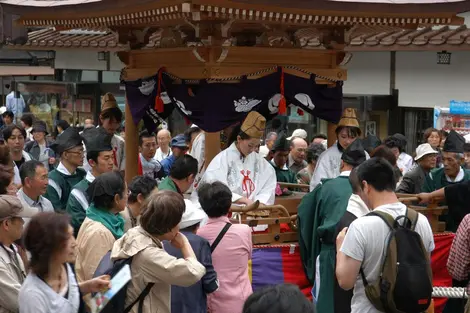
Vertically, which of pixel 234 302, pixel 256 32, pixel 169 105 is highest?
pixel 256 32

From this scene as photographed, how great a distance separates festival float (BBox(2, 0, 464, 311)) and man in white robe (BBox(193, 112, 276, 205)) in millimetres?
412

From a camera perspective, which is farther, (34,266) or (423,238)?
(423,238)

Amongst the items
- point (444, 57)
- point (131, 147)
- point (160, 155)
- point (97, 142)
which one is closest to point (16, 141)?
point (131, 147)

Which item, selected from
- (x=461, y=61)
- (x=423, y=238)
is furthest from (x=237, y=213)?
(x=461, y=61)

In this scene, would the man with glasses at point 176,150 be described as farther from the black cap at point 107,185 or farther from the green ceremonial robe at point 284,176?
the black cap at point 107,185

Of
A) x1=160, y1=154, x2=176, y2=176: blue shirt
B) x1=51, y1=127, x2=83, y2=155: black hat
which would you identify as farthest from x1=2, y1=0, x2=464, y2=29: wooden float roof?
x1=160, y1=154, x2=176, y2=176: blue shirt

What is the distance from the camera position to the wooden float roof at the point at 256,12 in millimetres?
7074

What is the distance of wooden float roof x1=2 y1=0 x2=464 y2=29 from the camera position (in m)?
7.07

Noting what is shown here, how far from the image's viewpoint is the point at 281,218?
6.95m

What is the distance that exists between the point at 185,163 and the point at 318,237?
127cm

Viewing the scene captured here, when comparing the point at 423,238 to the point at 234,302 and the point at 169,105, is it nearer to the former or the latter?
the point at 234,302

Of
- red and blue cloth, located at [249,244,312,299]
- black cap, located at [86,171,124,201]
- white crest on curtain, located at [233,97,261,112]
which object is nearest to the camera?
black cap, located at [86,171,124,201]

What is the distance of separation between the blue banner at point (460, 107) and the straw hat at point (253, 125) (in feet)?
22.2

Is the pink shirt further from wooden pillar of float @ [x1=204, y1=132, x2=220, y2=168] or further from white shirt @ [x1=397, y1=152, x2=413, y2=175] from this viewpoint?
white shirt @ [x1=397, y1=152, x2=413, y2=175]
